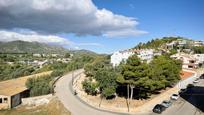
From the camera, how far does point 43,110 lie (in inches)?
1695

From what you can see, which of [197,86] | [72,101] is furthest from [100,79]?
[197,86]

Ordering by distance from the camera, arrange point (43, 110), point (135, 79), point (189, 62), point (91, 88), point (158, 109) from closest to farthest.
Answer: point (158, 109), point (43, 110), point (135, 79), point (91, 88), point (189, 62)

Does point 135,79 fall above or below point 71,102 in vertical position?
above

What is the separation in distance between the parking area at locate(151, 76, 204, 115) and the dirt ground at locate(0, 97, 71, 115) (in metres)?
17.0

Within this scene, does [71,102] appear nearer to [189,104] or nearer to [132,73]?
[132,73]

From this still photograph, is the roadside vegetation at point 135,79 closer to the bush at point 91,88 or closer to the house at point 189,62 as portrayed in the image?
the bush at point 91,88

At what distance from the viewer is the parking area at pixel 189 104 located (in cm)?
3880

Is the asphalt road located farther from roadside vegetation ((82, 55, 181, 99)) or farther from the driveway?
the driveway

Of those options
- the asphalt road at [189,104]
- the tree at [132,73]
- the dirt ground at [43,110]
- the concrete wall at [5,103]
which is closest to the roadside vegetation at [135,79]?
the tree at [132,73]

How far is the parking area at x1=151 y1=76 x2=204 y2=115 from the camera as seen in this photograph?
38.8m

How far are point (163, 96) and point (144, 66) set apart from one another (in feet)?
31.7

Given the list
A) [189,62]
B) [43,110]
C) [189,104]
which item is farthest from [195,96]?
[189,62]

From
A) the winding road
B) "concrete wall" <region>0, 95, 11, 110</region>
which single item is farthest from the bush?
"concrete wall" <region>0, 95, 11, 110</region>

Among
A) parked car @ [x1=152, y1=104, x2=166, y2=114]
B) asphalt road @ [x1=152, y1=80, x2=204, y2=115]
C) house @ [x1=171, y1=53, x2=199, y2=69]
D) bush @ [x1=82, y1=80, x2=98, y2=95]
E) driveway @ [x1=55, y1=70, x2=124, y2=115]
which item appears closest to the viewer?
parked car @ [x1=152, y1=104, x2=166, y2=114]
